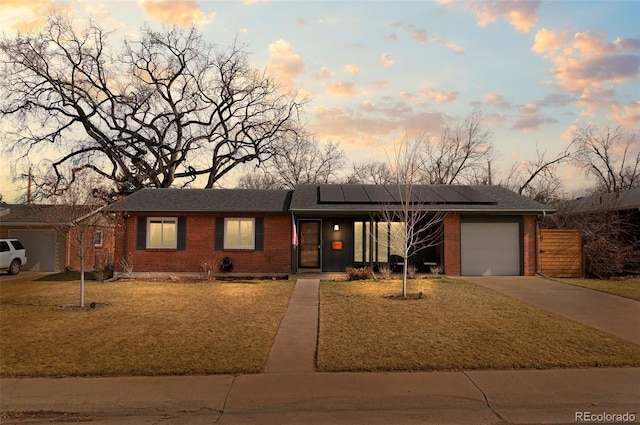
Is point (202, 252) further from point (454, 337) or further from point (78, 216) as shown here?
point (454, 337)

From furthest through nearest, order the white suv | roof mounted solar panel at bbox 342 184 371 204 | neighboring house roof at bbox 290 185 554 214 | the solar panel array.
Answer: the white suv < roof mounted solar panel at bbox 342 184 371 204 < the solar panel array < neighboring house roof at bbox 290 185 554 214

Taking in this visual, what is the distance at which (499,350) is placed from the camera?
7266mm

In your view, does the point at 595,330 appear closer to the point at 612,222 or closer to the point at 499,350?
the point at 499,350

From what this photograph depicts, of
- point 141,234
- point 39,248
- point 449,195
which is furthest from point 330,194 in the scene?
point 39,248

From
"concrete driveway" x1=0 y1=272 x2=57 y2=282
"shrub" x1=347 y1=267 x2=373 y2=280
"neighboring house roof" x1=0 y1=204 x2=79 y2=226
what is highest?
"neighboring house roof" x1=0 y1=204 x2=79 y2=226

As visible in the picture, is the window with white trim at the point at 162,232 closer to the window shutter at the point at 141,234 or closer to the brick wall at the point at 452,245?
the window shutter at the point at 141,234

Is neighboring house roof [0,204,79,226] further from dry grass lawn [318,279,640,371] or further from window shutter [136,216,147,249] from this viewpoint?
dry grass lawn [318,279,640,371]

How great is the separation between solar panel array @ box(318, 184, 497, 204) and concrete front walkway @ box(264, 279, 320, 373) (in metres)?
6.18

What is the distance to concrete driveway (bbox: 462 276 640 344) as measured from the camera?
9250mm

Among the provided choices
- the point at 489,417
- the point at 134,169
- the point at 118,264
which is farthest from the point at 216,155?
the point at 489,417

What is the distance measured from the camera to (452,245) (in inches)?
682

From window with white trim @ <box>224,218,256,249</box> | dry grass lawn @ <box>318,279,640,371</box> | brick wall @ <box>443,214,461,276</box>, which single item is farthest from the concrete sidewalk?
window with white trim @ <box>224,218,256,249</box>

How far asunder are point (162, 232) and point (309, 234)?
602 cm

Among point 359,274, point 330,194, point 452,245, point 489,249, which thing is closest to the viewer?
point 359,274
